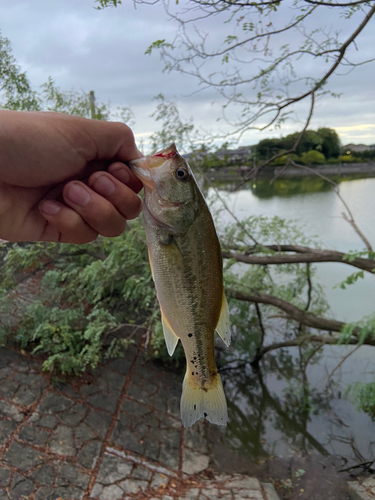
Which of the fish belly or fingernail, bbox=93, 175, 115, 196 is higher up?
fingernail, bbox=93, 175, 115, 196

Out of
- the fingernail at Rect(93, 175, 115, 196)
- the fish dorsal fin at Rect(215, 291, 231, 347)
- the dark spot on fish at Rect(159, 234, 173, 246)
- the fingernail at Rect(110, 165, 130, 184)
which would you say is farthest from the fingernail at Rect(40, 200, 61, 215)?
the fish dorsal fin at Rect(215, 291, 231, 347)

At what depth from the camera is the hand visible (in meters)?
1.44

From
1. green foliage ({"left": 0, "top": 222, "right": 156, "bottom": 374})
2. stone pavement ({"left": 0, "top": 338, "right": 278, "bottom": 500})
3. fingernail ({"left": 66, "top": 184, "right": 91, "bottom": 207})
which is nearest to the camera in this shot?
fingernail ({"left": 66, "top": 184, "right": 91, "bottom": 207})

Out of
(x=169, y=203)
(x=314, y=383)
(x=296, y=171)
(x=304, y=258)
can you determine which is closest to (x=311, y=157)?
(x=296, y=171)

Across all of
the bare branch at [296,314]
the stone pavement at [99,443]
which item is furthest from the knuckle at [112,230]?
the bare branch at [296,314]

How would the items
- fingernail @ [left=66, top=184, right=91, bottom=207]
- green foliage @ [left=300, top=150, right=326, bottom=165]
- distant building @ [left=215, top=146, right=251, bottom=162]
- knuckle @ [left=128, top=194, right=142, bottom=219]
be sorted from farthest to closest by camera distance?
green foliage @ [left=300, top=150, right=326, bottom=165]
distant building @ [left=215, top=146, right=251, bottom=162]
knuckle @ [left=128, top=194, right=142, bottom=219]
fingernail @ [left=66, top=184, right=91, bottom=207]

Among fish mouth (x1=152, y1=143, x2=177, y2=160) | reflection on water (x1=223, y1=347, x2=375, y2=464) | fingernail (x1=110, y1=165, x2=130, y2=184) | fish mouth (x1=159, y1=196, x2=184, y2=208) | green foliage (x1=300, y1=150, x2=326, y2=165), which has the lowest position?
reflection on water (x1=223, y1=347, x2=375, y2=464)

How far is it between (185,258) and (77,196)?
0.59m

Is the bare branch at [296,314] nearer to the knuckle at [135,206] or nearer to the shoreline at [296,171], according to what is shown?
the shoreline at [296,171]

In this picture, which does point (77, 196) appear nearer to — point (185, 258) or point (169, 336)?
point (185, 258)

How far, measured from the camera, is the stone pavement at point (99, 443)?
3375 millimetres

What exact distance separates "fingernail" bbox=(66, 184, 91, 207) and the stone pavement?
3.14 m

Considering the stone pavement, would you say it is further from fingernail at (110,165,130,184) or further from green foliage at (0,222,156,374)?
fingernail at (110,165,130,184)

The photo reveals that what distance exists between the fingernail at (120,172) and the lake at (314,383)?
13.4ft
